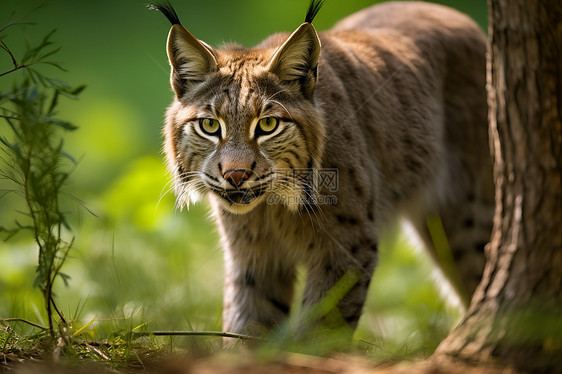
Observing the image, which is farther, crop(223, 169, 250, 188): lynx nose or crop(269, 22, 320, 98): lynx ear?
crop(269, 22, 320, 98): lynx ear

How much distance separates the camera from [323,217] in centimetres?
420

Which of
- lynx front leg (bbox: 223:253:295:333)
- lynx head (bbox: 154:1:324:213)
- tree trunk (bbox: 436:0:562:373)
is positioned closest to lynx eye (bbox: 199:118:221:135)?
lynx head (bbox: 154:1:324:213)

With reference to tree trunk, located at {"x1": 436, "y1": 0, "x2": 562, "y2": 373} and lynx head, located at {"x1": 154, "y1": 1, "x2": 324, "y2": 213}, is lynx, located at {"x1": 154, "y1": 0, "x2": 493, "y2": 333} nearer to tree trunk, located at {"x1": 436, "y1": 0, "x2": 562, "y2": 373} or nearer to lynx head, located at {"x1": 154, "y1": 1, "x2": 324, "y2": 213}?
lynx head, located at {"x1": 154, "y1": 1, "x2": 324, "y2": 213}

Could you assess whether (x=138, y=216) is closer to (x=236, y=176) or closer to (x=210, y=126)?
(x=210, y=126)

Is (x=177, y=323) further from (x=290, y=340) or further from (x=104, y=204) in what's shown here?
(x=104, y=204)

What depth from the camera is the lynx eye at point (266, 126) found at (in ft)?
12.7

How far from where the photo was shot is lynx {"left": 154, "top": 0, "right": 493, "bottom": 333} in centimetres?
392

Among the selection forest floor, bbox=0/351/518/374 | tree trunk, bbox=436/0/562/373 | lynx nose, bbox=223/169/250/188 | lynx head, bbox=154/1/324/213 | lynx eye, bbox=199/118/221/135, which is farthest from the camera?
lynx eye, bbox=199/118/221/135

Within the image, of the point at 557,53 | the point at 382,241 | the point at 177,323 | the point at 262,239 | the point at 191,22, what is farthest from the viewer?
the point at 191,22

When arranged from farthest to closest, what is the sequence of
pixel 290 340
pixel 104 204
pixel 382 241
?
pixel 104 204, pixel 382 241, pixel 290 340

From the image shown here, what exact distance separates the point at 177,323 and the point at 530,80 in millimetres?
2564

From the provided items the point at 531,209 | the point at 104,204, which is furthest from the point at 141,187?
the point at 531,209

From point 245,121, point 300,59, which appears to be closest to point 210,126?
point 245,121

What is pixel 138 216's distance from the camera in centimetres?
677
